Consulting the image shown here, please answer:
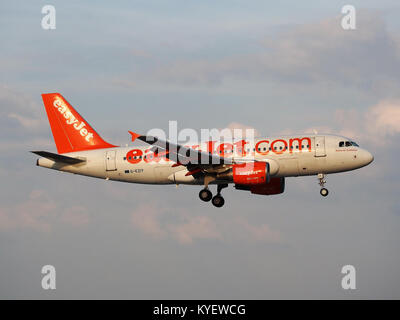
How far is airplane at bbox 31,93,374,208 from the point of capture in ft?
197

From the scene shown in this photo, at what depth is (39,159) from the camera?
6588cm

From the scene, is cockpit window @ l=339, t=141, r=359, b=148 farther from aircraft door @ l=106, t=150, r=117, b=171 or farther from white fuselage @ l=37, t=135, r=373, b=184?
aircraft door @ l=106, t=150, r=117, b=171

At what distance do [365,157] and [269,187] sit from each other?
357 inches

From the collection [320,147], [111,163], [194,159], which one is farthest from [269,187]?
[111,163]

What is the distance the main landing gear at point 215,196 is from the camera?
63.5m

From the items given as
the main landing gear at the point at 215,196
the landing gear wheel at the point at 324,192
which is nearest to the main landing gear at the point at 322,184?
the landing gear wheel at the point at 324,192

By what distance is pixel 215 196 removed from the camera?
213 feet

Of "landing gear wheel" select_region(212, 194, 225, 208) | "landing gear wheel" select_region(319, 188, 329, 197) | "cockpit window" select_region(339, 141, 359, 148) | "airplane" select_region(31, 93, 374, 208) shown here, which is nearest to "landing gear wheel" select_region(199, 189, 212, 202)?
"airplane" select_region(31, 93, 374, 208)

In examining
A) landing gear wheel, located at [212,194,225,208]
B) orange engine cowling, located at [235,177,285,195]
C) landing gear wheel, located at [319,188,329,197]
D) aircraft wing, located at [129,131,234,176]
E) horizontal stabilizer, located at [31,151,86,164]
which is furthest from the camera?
orange engine cowling, located at [235,177,285,195]

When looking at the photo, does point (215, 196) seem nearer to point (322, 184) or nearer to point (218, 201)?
point (218, 201)

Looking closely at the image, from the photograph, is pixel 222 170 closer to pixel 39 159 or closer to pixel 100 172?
pixel 100 172

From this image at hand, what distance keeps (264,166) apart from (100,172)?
14.3 m

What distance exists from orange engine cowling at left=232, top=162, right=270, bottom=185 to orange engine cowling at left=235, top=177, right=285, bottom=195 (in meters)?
5.68
